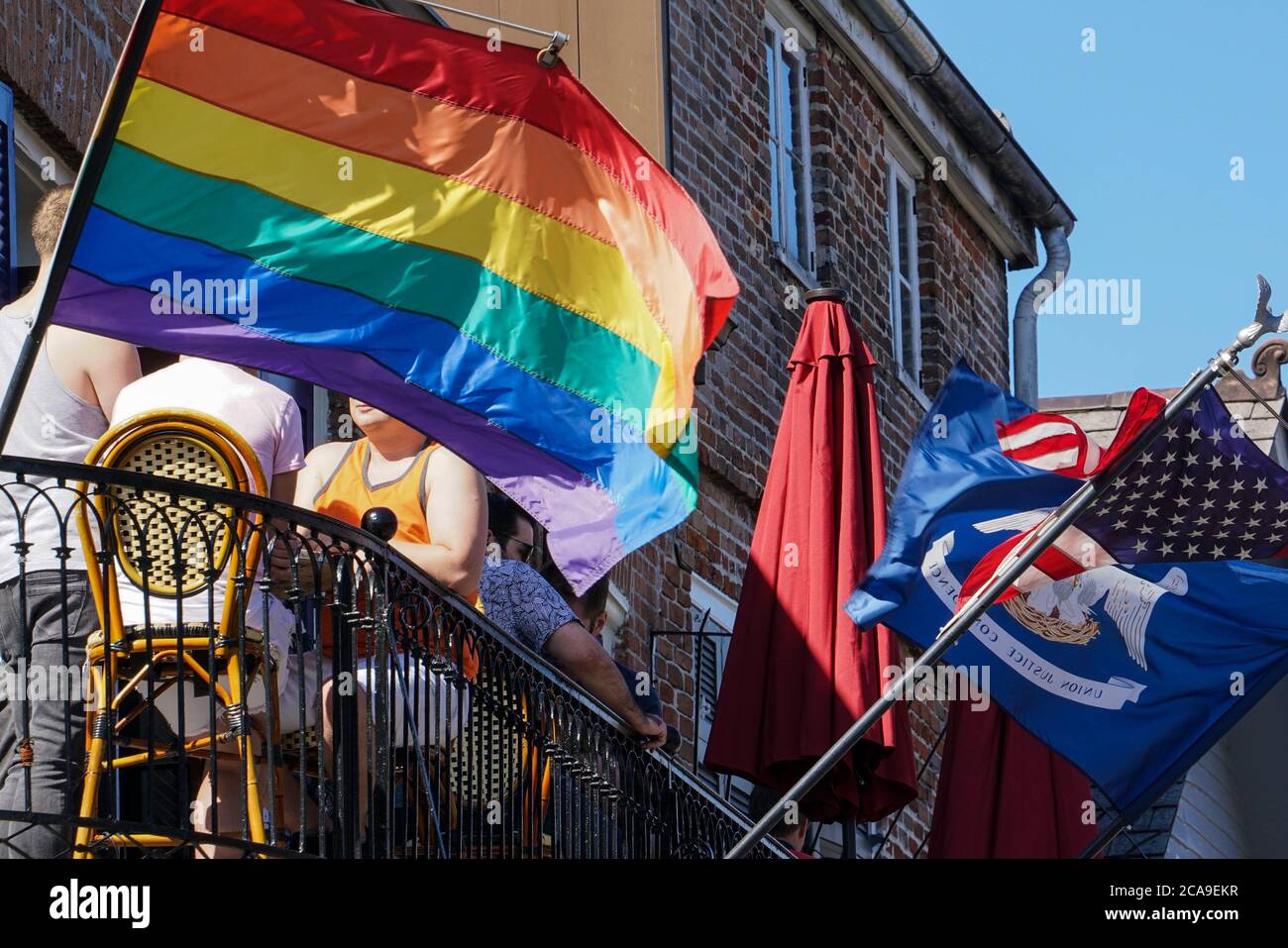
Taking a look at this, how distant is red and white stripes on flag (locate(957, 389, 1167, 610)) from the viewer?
32.8 ft

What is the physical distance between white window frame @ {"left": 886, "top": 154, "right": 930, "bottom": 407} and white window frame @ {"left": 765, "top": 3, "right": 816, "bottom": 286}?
1.25 m

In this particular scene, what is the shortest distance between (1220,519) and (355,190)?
375 centimetres

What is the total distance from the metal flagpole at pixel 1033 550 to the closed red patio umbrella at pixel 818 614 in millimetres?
919

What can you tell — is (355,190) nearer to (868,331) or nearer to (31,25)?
(31,25)

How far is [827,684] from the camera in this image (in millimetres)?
10625

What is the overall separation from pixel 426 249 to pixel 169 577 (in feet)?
5.12

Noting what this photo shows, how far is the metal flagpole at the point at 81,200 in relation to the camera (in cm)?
678

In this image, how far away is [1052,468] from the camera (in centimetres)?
1012

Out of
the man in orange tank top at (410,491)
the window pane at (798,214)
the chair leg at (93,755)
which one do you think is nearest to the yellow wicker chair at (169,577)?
the chair leg at (93,755)

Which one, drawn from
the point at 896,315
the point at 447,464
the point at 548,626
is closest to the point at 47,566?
the point at 447,464

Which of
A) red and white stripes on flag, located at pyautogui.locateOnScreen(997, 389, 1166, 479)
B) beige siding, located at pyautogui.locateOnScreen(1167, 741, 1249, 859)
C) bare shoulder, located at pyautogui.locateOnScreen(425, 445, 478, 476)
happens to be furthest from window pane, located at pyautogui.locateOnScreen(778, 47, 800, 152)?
bare shoulder, located at pyautogui.locateOnScreen(425, 445, 478, 476)
